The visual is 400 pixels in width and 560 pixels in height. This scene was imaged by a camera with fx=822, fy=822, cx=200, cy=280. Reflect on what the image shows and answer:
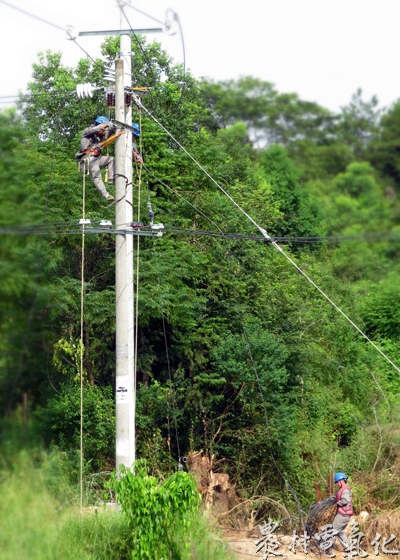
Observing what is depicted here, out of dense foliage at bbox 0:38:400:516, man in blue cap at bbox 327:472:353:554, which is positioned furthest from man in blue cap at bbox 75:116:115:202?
man in blue cap at bbox 327:472:353:554

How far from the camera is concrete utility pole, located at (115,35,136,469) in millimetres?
10219

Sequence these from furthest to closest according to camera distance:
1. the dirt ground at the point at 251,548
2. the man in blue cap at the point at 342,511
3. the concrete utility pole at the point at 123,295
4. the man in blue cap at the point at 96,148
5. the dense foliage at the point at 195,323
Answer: the dense foliage at the point at 195,323 < the man in blue cap at the point at 342,511 < the dirt ground at the point at 251,548 < the man in blue cap at the point at 96,148 < the concrete utility pole at the point at 123,295

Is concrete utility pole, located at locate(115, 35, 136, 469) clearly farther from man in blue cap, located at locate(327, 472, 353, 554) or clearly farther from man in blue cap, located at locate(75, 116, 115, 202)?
man in blue cap, located at locate(327, 472, 353, 554)

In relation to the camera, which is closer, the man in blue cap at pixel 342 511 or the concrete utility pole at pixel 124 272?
the concrete utility pole at pixel 124 272

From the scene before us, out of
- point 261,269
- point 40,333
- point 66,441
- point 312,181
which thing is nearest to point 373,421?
point 261,269

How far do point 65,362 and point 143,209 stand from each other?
4.08m

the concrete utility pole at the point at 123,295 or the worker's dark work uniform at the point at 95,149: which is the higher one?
the worker's dark work uniform at the point at 95,149

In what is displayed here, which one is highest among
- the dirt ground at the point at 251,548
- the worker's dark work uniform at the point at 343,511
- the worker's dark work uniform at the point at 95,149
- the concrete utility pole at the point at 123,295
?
the worker's dark work uniform at the point at 95,149

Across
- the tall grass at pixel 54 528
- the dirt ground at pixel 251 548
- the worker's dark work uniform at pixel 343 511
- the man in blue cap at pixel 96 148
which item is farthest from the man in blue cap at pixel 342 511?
the man in blue cap at pixel 96 148

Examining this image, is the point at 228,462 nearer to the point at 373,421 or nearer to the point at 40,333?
the point at 373,421

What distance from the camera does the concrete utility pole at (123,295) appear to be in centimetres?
1022

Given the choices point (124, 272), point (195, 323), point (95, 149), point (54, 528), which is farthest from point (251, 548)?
point (195, 323)

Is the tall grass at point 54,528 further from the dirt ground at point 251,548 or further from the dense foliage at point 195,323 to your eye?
the dense foliage at point 195,323

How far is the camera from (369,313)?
21.5m
